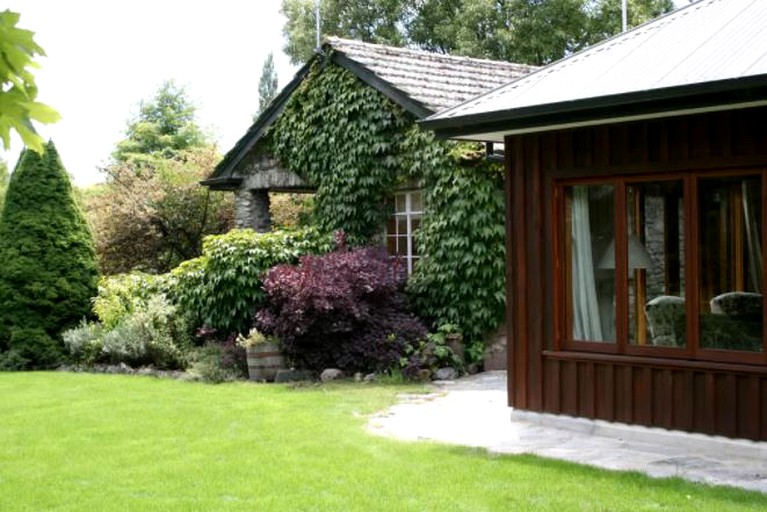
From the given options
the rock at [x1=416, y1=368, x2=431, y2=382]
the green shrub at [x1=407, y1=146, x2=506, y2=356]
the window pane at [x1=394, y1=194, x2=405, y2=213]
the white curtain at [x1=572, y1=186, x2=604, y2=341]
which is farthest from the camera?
the window pane at [x1=394, y1=194, x2=405, y2=213]

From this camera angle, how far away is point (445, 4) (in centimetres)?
3488

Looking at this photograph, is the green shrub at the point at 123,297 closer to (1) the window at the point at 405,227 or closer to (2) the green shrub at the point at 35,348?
(2) the green shrub at the point at 35,348

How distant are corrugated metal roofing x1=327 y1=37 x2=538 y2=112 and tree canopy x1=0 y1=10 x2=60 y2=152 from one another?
11.2 m

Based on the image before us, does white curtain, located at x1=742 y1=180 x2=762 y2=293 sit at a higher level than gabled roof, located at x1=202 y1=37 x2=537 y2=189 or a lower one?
lower

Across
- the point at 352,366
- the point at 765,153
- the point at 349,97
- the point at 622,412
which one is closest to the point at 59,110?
the point at 765,153

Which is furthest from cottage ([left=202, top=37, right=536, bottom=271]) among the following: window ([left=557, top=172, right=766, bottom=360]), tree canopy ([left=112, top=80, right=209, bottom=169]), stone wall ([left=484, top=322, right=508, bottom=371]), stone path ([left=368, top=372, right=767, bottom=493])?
tree canopy ([left=112, top=80, right=209, bottom=169])

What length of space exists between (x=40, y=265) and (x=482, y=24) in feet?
65.7

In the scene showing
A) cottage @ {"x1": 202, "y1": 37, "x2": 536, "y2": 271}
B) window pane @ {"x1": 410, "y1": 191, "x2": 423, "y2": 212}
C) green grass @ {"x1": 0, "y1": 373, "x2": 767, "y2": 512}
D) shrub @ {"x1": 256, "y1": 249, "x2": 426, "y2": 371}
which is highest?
cottage @ {"x1": 202, "y1": 37, "x2": 536, "y2": 271}

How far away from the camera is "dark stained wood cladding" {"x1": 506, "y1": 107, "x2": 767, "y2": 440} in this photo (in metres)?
7.95

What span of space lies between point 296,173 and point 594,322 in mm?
8535

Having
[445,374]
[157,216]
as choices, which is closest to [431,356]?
[445,374]

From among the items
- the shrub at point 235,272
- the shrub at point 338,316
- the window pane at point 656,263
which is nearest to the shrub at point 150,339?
the shrub at point 235,272

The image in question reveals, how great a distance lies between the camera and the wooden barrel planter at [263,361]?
1332 cm

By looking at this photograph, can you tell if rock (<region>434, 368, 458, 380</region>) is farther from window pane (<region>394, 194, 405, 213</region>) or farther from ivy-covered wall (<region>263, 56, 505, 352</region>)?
window pane (<region>394, 194, 405, 213</region>)
